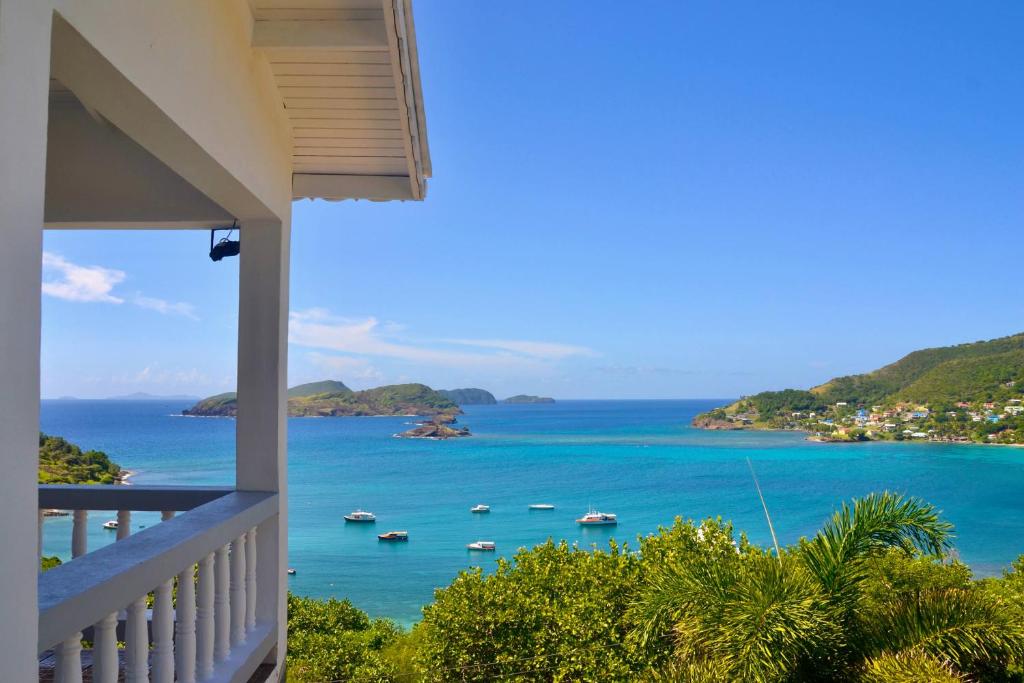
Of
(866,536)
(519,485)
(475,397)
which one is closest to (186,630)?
(866,536)

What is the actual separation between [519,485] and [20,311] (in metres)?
62.4

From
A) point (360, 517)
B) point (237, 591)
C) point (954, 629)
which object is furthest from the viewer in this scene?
point (360, 517)

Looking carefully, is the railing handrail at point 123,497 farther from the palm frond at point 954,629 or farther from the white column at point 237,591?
the palm frond at point 954,629

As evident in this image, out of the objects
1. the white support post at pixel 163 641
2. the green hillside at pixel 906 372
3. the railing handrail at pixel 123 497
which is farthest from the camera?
the green hillside at pixel 906 372

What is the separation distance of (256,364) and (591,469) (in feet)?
219

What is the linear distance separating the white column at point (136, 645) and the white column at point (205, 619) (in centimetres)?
44

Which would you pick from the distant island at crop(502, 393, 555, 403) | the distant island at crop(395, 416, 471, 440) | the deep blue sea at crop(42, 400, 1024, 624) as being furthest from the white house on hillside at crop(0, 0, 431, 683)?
the distant island at crop(502, 393, 555, 403)

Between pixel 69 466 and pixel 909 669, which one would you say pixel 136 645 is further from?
pixel 69 466

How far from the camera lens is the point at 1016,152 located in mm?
75000

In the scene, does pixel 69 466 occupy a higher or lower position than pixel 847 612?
higher

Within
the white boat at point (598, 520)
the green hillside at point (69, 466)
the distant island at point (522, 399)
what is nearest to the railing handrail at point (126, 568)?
the green hillside at point (69, 466)

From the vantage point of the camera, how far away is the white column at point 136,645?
1898mm

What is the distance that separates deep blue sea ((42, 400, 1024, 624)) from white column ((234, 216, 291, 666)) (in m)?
32.2

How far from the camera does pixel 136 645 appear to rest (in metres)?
1.92
